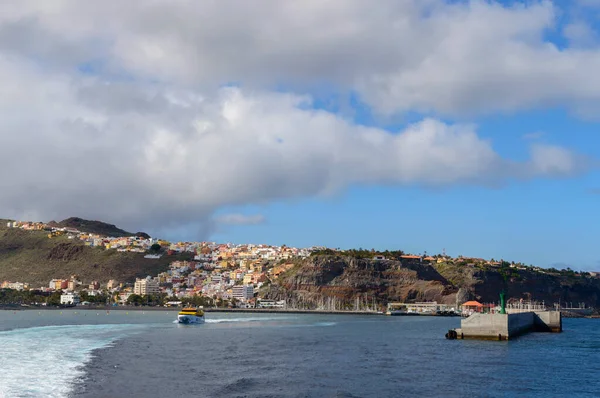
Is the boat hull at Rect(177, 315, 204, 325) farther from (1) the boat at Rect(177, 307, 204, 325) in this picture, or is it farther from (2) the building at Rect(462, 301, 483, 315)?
(2) the building at Rect(462, 301, 483, 315)

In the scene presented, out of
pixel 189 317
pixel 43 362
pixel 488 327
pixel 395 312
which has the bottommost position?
pixel 395 312

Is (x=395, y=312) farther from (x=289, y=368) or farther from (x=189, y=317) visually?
(x=289, y=368)

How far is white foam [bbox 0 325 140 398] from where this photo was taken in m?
32.7

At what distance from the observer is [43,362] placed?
43469mm

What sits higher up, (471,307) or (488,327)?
(488,327)

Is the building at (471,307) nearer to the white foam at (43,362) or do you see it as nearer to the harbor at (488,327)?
the harbor at (488,327)

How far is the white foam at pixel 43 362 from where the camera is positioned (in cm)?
3266

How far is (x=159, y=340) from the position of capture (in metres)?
69.4

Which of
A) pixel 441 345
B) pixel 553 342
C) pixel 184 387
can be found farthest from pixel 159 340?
pixel 553 342

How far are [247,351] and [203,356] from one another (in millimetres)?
5884

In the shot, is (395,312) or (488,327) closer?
(488,327)

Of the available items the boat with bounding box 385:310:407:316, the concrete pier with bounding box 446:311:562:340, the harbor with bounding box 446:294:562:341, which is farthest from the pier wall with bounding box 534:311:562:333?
the boat with bounding box 385:310:407:316

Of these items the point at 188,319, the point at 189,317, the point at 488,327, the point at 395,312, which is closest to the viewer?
the point at 488,327

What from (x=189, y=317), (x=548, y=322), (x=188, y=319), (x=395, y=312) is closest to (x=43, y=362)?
(x=188, y=319)
